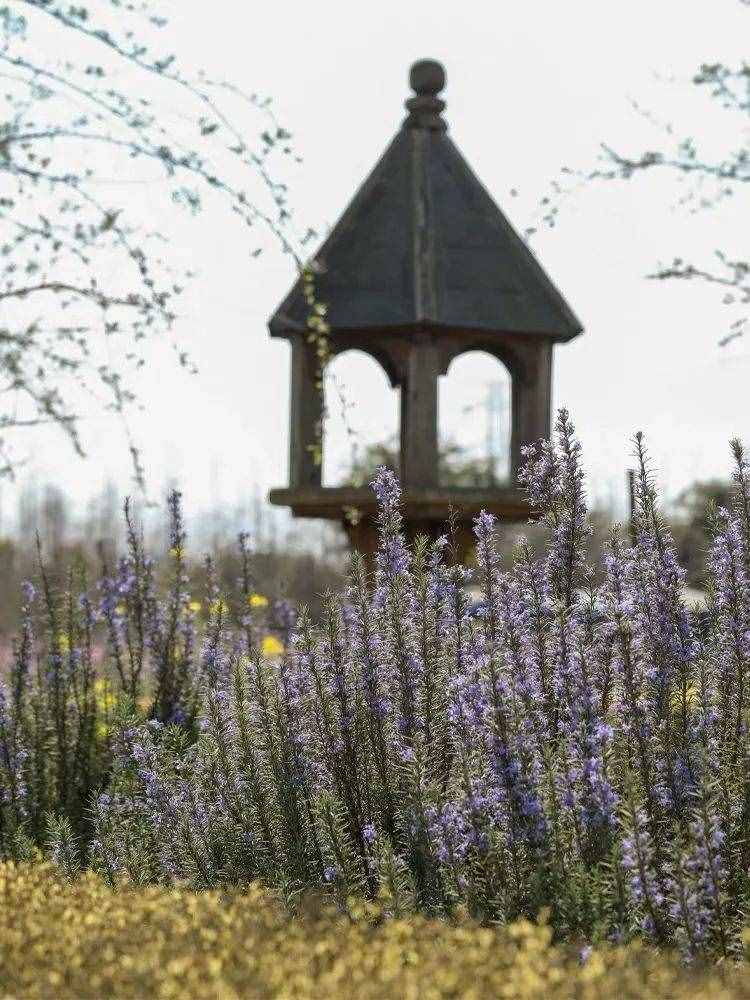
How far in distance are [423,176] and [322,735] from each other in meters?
5.11

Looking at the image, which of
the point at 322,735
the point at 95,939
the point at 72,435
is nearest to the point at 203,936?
the point at 95,939

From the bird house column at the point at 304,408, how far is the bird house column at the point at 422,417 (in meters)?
0.64

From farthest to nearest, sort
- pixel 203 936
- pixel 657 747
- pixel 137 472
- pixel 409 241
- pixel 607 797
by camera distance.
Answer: pixel 409 241, pixel 137 472, pixel 657 747, pixel 607 797, pixel 203 936

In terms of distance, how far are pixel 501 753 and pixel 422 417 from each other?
4612 mm

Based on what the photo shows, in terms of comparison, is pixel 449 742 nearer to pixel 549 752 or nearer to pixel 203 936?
pixel 549 752

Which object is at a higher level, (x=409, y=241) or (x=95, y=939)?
(x=409, y=241)

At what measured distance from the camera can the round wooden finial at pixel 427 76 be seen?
884 cm

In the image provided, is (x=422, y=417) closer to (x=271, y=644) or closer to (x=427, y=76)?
(x=427, y=76)

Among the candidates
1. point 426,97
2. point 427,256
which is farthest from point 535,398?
point 426,97

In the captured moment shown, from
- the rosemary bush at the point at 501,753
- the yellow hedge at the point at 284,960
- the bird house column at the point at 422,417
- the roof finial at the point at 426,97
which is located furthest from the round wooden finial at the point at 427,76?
the yellow hedge at the point at 284,960

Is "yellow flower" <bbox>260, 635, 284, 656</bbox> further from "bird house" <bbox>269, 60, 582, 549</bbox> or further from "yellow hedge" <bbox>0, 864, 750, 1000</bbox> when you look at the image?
"yellow hedge" <bbox>0, 864, 750, 1000</bbox>

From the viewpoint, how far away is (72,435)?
6727 mm

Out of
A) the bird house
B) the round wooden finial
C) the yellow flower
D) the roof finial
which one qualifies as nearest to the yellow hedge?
the bird house

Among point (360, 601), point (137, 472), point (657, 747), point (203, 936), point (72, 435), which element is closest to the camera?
point (203, 936)
